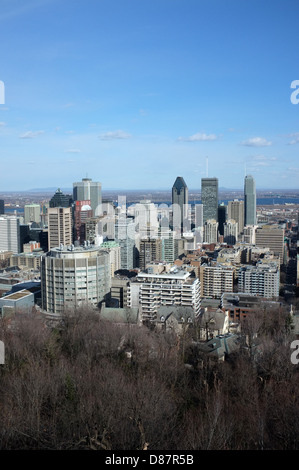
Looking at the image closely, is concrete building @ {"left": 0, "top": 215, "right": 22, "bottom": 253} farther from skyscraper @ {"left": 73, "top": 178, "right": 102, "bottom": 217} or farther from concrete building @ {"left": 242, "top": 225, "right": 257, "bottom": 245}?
concrete building @ {"left": 242, "top": 225, "right": 257, "bottom": 245}

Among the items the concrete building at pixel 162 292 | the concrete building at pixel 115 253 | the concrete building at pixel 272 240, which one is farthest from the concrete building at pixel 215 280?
the concrete building at pixel 272 240

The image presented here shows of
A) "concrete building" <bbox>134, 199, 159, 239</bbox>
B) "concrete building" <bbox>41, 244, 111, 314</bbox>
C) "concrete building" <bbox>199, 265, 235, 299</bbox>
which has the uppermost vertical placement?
"concrete building" <bbox>134, 199, 159, 239</bbox>

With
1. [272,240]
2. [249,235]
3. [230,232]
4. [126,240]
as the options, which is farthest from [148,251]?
[230,232]

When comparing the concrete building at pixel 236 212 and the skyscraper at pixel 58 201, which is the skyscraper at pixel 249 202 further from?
the skyscraper at pixel 58 201

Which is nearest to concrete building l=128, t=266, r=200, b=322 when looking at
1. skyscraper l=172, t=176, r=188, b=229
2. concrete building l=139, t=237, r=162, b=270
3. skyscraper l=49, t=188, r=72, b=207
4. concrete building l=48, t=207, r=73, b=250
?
concrete building l=139, t=237, r=162, b=270

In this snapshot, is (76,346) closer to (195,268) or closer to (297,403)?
(297,403)
